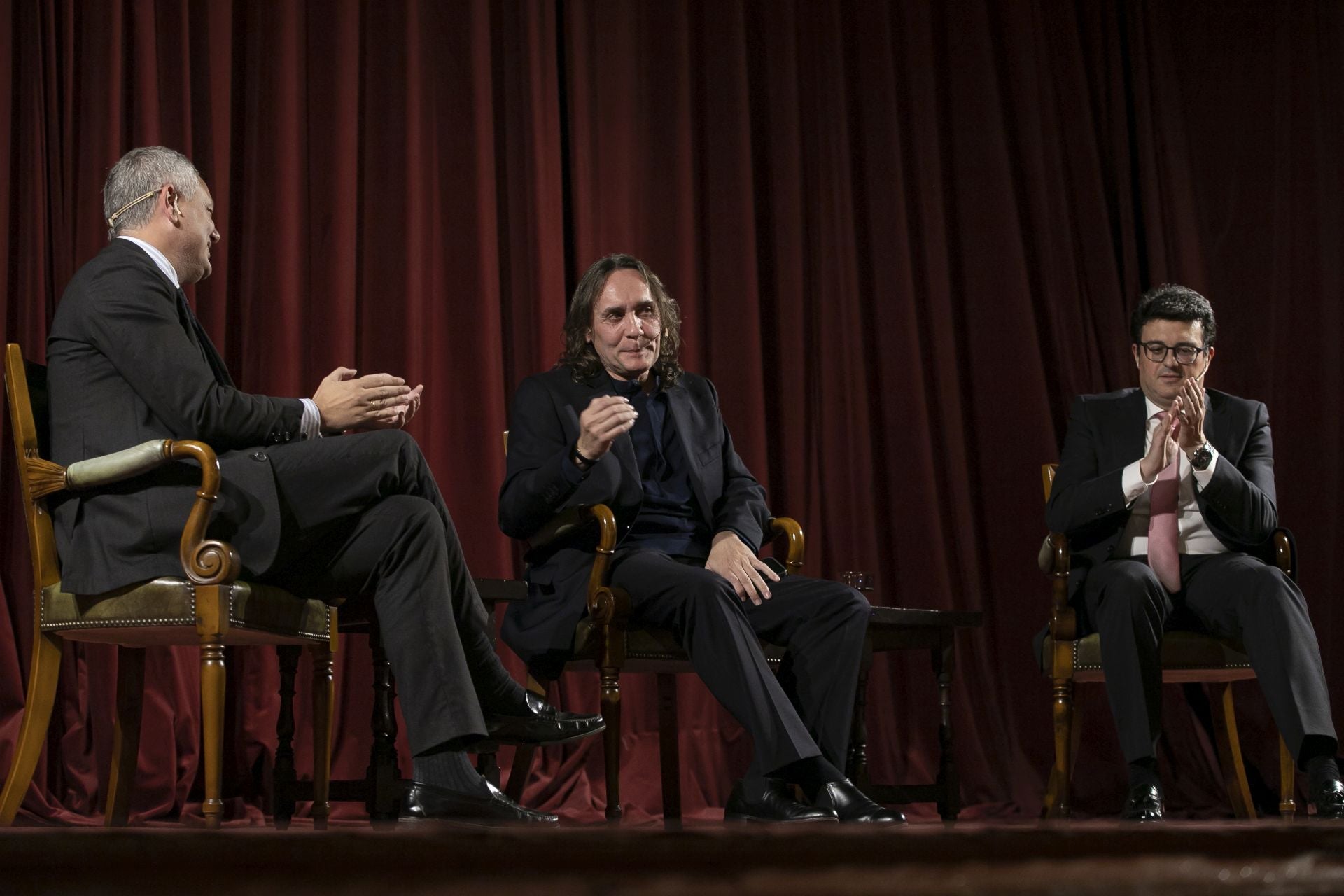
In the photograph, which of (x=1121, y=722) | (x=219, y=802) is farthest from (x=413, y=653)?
(x=1121, y=722)

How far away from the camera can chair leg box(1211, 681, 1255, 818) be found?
336 centimetres

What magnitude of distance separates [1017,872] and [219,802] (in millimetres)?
2113

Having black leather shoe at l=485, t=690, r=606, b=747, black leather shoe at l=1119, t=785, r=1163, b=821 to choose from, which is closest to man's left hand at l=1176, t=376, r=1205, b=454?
black leather shoe at l=1119, t=785, r=1163, b=821

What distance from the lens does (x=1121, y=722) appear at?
2758mm

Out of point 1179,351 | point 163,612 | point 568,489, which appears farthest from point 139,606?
point 1179,351

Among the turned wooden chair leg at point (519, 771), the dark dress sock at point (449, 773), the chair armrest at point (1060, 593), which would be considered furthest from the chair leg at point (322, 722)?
the chair armrest at point (1060, 593)

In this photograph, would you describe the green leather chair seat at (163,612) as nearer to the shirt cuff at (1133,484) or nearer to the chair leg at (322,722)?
the chair leg at (322,722)

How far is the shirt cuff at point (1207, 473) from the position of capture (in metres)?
2.89

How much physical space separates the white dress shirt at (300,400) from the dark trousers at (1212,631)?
1664 millimetres

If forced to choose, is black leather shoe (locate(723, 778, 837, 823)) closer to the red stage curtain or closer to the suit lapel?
the suit lapel

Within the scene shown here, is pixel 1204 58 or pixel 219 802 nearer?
pixel 219 802

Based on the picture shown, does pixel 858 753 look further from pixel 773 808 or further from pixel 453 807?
pixel 453 807

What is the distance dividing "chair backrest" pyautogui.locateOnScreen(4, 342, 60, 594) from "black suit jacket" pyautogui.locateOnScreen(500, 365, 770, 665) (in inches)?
32.6

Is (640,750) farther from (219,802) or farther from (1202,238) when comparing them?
(1202,238)
